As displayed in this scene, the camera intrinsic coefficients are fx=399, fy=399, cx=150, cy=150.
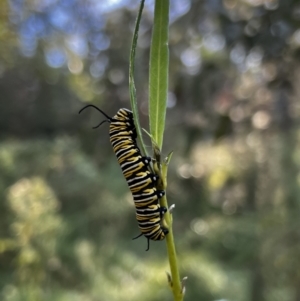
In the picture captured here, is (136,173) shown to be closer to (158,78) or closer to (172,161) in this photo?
(158,78)

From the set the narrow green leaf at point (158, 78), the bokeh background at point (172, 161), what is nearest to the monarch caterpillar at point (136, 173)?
the narrow green leaf at point (158, 78)

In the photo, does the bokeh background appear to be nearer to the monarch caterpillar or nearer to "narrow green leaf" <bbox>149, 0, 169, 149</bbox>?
the monarch caterpillar

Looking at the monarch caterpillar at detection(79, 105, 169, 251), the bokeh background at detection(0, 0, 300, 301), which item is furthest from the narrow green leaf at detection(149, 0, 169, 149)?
the bokeh background at detection(0, 0, 300, 301)

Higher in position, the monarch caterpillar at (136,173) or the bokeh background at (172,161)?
the bokeh background at (172,161)

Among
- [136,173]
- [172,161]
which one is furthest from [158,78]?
[172,161]

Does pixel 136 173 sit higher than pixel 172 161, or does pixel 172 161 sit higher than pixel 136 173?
pixel 172 161

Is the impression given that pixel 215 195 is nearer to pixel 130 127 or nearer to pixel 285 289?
pixel 285 289

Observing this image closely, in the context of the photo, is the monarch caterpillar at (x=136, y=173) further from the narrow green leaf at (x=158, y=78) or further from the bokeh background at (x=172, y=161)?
the bokeh background at (x=172, y=161)
